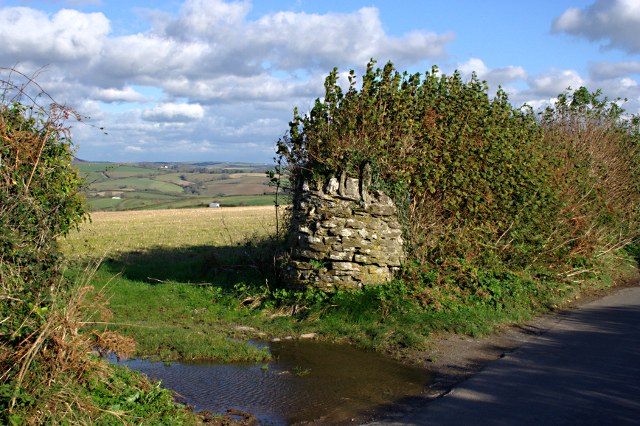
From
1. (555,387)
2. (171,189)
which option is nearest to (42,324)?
(555,387)

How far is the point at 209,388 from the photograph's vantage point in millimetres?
7887

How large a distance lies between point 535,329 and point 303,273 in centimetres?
451

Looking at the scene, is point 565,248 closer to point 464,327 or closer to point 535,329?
point 535,329

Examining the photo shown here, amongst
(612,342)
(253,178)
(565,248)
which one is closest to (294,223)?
(612,342)

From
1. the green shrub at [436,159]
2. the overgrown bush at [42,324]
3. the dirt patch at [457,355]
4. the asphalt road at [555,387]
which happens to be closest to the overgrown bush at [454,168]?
the green shrub at [436,159]

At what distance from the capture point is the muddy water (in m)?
7.15

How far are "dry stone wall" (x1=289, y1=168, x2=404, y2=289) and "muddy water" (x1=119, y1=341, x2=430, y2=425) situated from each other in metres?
2.15

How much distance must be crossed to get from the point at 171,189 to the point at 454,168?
73876 mm

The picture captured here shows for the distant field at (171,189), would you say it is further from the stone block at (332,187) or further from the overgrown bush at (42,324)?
the overgrown bush at (42,324)

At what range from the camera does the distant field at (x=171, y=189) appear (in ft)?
213

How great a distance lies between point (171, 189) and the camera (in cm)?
8369

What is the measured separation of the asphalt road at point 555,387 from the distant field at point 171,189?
154 feet

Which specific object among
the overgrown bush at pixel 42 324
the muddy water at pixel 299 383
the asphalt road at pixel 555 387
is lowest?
the muddy water at pixel 299 383

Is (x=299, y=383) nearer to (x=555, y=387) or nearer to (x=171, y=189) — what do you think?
(x=555, y=387)
